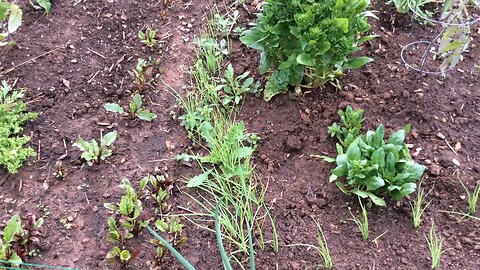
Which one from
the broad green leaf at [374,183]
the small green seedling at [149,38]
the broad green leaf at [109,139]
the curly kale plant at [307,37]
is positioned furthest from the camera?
the small green seedling at [149,38]

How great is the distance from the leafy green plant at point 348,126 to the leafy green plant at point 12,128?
1.49m

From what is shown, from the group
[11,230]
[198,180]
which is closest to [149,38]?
[198,180]

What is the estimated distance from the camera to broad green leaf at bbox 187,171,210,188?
2.47m

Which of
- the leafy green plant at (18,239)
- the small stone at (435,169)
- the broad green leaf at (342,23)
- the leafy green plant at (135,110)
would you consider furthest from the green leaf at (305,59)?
the leafy green plant at (18,239)

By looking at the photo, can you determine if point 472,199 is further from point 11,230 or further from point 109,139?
point 11,230

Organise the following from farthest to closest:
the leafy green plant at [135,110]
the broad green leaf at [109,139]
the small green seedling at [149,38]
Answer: the small green seedling at [149,38] → the leafy green plant at [135,110] → the broad green leaf at [109,139]

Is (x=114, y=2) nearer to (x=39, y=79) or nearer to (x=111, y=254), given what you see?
(x=39, y=79)

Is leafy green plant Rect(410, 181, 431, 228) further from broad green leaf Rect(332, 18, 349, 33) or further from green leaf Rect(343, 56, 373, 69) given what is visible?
broad green leaf Rect(332, 18, 349, 33)

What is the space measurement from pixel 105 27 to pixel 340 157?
1747 millimetres

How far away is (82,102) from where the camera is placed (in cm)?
293

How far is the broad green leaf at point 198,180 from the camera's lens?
2.47 metres

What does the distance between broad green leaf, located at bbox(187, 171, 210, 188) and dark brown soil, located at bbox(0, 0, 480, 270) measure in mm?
83

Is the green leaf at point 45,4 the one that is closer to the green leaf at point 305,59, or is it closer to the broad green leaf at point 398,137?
the green leaf at point 305,59

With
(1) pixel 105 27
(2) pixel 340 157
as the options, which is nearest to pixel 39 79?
(1) pixel 105 27
